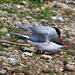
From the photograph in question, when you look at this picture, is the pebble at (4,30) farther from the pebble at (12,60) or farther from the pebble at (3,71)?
the pebble at (3,71)

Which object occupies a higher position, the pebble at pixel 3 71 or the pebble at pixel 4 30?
the pebble at pixel 4 30

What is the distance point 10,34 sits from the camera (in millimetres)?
5680

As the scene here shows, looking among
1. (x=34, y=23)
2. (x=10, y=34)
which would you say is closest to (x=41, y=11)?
(x=34, y=23)

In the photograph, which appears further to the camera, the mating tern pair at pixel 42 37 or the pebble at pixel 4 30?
the pebble at pixel 4 30

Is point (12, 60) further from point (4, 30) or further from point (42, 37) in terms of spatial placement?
point (4, 30)

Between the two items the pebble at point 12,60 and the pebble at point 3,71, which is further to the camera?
the pebble at point 12,60

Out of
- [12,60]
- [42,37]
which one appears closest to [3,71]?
[12,60]

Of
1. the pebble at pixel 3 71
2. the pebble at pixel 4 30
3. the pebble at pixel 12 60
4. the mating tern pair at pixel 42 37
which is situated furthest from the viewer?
the pebble at pixel 4 30

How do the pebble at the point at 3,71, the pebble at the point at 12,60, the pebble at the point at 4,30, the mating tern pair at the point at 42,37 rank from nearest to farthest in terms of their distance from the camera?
the pebble at the point at 3,71, the pebble at the point at 12,60, the mating tern pair at the point at 42,37, the pebble at the point at 4,30

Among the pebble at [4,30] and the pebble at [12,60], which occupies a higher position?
the pebble at [4,30]

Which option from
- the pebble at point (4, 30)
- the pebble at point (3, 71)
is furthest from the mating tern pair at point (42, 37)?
the pebble at point (3, 71)

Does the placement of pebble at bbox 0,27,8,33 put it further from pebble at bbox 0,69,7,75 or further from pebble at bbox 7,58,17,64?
pebble at bbox 0,69,7,75

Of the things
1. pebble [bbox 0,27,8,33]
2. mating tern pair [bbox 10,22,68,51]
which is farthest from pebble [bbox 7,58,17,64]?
pebble [bbox 0,27,8,33]

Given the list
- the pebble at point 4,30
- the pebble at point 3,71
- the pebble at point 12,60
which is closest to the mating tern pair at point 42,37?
the pebble at point 4,30
